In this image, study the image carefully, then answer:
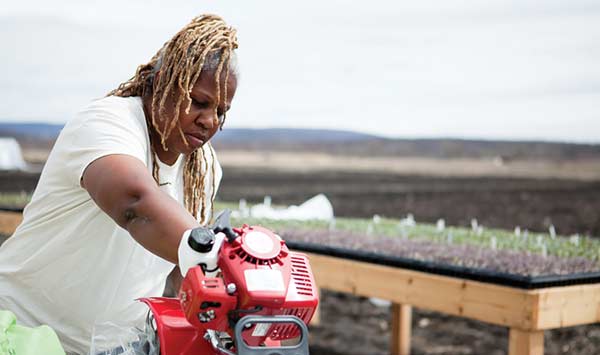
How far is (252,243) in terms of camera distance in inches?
43.9

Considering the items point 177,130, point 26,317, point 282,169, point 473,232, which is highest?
point 177,130

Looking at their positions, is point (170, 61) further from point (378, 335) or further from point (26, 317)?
point (378, 335)

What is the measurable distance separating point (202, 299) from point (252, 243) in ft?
0.35

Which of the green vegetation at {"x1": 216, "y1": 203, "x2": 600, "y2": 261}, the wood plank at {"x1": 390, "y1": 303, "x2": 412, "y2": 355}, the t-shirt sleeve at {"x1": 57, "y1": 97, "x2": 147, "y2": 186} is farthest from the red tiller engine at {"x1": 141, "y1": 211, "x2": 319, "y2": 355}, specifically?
the wood plank at {"x1": 390, "y1": 303, "x2": 412, "y2": 355}

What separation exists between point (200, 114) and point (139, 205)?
0.29 metres

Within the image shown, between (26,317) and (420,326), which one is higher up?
(26,317)

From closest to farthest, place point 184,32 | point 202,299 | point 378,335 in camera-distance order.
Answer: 1. point 202,299
2. point 184,32
3. point 378,335

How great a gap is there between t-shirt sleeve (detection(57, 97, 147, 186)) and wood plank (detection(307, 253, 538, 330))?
1.82 meters

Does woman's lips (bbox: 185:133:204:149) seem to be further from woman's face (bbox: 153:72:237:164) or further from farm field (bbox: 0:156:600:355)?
farm field (bbox: 0:156:600:355)

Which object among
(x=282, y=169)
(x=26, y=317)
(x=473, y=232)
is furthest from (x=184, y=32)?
(x=282, y=169)

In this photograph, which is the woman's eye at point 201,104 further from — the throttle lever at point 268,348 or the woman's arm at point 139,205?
the throttle lever at point 268,348

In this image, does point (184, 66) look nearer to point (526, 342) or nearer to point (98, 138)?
point (98, 138)

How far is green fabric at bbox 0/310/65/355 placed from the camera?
4.18 feet

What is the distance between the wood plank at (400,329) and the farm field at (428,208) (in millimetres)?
497
